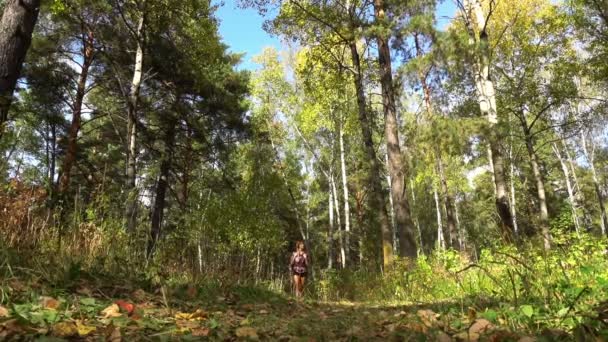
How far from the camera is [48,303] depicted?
92.4 inches

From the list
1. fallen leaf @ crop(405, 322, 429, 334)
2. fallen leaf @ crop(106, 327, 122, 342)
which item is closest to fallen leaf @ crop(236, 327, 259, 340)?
fallen leaf @ crop(106, 327, 122, 342)

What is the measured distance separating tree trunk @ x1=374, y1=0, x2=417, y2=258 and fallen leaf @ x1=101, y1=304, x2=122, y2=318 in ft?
27.0

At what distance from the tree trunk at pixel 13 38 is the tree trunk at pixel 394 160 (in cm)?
764

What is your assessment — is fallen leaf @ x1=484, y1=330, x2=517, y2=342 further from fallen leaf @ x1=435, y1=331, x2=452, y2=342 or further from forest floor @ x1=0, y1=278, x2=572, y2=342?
fallen leaf @ x1=435, y1=331, x2=452, y2=342

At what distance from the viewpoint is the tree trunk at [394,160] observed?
10078 mm

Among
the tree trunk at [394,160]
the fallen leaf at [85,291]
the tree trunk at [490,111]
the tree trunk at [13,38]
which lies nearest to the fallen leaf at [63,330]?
the fallen leaf at [85,291]

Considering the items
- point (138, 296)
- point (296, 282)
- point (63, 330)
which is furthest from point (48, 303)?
point (296, 282)

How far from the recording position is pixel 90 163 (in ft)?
62.2

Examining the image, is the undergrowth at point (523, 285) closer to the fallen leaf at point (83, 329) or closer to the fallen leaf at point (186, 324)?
the fallen leaf at point (186, 324)

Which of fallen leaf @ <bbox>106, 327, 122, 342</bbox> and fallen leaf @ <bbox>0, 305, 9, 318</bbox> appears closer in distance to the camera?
fallen leaf @ <bbox>106, 327, 122, 342</bbox>

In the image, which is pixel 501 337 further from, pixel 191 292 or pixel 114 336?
pixel 191 292

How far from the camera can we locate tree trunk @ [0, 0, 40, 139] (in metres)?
4.39

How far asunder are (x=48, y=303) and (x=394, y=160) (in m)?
9.10

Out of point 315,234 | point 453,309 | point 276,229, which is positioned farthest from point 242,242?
point 315,234
